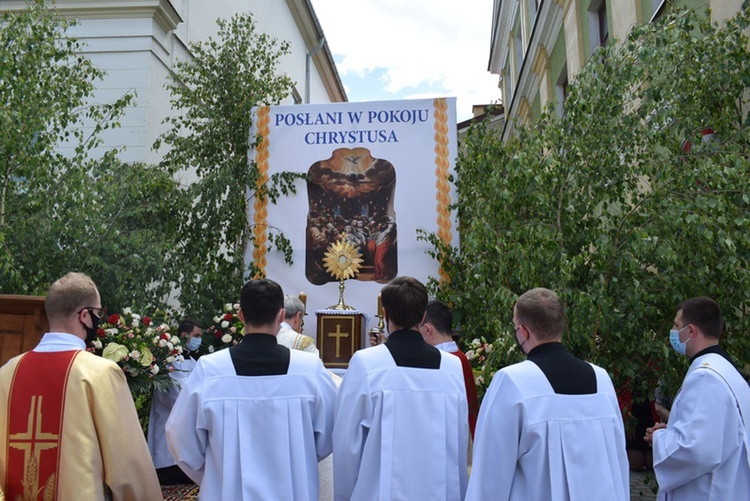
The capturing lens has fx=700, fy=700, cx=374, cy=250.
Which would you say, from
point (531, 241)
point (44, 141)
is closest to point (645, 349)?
point (531, 241)

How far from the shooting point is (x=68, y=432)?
3012 millimetres

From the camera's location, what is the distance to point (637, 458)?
8.15 metres

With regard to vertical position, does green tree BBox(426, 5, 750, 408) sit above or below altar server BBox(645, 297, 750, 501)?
above

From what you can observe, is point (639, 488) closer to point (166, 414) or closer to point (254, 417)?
point (166, 414)

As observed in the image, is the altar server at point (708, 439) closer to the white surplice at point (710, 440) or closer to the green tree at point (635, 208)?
the white surplice at point (710, 440)

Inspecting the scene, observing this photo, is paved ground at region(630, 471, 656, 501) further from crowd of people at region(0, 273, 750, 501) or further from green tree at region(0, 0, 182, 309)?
green tree at region(0, 0, 182, 309)

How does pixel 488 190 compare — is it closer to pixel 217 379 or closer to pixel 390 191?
pixel 217 379

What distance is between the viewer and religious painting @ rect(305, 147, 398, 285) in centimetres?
1016

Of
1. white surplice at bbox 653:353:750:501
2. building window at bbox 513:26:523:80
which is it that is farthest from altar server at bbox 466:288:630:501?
building window at bbox 513:26:523:80

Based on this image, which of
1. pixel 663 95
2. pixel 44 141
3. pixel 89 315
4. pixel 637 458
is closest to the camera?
pixel 89 315

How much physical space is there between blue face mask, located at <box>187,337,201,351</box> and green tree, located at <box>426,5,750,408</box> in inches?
122

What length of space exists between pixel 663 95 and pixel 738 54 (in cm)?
92

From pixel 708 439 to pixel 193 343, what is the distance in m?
5.12

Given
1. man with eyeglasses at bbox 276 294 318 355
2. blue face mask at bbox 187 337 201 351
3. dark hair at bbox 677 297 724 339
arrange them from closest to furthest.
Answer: dark hair at bbox 677 297 724 339, man with eyeglasses at bbox 276 294 318 355, blue face mask at bbox 187 337 201 351
